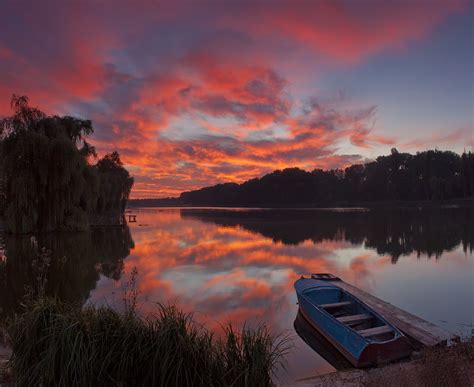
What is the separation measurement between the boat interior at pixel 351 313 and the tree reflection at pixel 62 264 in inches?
271

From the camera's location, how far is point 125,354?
4.29 metres

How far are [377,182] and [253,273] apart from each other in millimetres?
112500

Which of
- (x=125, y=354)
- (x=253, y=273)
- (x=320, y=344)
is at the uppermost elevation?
(x=125, y=354)

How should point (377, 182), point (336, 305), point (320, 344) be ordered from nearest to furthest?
point (320, 344)
point (336, 305)
point (377, 182)

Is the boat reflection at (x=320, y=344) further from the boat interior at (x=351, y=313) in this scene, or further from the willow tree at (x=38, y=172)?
the willow tree at (x=38, y=172)

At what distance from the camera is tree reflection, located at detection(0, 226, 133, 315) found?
11656mm

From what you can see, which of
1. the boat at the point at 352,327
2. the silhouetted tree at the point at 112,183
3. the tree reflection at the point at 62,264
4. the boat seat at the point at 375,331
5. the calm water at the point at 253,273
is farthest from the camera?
the silhouetted tree at the point at 112,183

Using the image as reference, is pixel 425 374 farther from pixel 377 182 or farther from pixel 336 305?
pixel 377 182

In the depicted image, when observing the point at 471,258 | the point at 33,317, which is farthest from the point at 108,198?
→ the point at 33,317

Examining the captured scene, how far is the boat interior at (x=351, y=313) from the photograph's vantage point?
7297 millimetres

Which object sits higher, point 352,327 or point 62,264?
point 62,264

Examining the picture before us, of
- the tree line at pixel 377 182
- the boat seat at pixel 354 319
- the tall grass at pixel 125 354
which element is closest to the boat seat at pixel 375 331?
the boat seat at pixel 354 319

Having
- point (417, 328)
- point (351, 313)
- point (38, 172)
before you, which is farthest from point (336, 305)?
point (38, 172)

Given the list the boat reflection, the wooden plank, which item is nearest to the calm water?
the boat reflection
